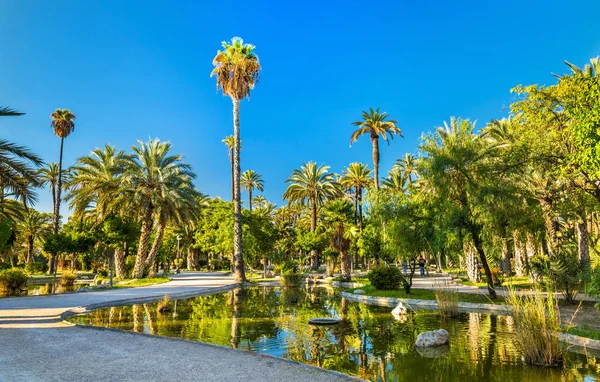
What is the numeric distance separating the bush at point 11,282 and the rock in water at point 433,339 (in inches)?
810

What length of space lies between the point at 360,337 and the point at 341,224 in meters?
22.1

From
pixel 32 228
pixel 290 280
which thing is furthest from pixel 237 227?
pixel 32 228

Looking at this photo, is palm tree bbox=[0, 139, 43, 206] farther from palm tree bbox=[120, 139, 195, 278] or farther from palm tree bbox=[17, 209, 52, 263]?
palm tree bbox=[17, 209, 52, 263]

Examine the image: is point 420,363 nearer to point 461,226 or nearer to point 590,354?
point 590,354

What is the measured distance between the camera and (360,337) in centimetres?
1093

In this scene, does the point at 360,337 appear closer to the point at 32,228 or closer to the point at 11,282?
the point at 11,282

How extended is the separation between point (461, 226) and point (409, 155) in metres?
39.1

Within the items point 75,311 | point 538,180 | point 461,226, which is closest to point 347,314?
point 461,226

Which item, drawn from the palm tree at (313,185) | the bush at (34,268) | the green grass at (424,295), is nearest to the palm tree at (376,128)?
the palm tree at (313,185)

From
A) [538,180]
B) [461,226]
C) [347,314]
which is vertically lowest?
[347,314]

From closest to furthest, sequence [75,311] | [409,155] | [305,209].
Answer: [75,311]
[409,155]
[305,209]

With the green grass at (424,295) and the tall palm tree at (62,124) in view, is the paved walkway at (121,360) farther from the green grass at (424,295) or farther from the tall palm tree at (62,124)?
the tall palm tree at (62,124)

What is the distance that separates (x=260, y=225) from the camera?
40156 millimetres

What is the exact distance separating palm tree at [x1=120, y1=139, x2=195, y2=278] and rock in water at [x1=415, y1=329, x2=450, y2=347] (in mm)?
25307
